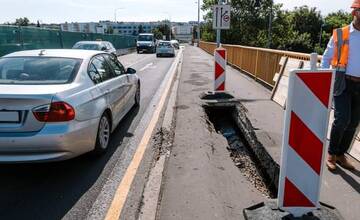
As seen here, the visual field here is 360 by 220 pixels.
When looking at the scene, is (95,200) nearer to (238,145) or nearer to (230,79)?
(238,145)

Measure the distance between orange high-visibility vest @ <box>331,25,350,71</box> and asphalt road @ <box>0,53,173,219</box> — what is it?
10.0 ft

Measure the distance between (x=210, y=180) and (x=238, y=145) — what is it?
2727 mm

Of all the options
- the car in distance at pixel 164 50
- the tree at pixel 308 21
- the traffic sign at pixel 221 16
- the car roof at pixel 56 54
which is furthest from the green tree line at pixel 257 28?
the car roof at pixel 56 54

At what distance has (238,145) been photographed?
7180 millimetres

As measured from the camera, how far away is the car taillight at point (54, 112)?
4.42 m

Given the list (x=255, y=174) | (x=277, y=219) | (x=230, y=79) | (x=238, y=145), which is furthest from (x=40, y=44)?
(x=277, y=219)

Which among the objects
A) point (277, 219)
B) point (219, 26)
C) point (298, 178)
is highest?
point (219, 26)

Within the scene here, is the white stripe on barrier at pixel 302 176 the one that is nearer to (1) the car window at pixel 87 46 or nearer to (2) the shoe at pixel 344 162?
(2) the shoe at pixel 344 162

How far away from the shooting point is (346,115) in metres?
4.40

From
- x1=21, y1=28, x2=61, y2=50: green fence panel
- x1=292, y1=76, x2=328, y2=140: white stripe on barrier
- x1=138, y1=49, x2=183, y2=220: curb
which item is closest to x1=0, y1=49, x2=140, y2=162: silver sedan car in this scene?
x1=138, y1=49, x2=183, y2=220: curb

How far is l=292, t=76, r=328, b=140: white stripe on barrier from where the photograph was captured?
114 inches

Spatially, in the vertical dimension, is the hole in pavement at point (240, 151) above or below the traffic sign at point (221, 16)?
below

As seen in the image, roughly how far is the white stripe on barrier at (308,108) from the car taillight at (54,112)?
2.73 metres

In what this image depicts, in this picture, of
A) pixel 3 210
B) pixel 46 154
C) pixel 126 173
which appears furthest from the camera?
pixel 126 173
